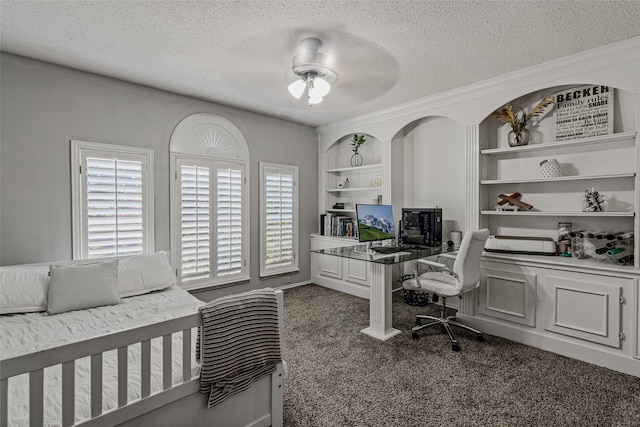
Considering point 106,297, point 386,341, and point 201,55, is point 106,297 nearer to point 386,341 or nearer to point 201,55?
point 201,55

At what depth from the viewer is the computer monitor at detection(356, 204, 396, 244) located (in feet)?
10.2

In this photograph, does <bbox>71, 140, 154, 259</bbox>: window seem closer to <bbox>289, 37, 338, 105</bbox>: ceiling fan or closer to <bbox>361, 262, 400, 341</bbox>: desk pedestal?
<bbox>289, 37, 338, 105</bbox>: ceiling fan

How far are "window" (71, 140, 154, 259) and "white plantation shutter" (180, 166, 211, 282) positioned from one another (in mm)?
351

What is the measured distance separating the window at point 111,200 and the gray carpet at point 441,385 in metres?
1.93

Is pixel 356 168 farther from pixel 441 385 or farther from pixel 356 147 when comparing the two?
pixel 441 385

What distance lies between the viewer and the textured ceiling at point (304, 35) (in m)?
1.94

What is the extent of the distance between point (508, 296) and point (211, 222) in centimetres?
332

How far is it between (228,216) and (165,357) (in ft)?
Answer: 8.64

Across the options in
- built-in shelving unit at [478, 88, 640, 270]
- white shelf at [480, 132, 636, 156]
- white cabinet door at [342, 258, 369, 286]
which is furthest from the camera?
white cabinet door at [342, 258, 369, 286]

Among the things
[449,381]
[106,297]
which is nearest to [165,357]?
[106,297]

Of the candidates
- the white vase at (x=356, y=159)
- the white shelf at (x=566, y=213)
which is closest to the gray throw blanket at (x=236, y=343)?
the white shelf at (x=566, y=213)

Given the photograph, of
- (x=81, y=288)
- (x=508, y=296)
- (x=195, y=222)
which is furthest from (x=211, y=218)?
(x=508, y=296)

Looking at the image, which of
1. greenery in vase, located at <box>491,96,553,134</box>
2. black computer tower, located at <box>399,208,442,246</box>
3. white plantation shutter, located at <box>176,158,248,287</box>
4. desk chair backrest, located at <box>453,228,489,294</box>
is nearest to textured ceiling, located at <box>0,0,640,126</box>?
greenery in vase, located at <box>491,96,553,134</box>

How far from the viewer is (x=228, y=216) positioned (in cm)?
386
